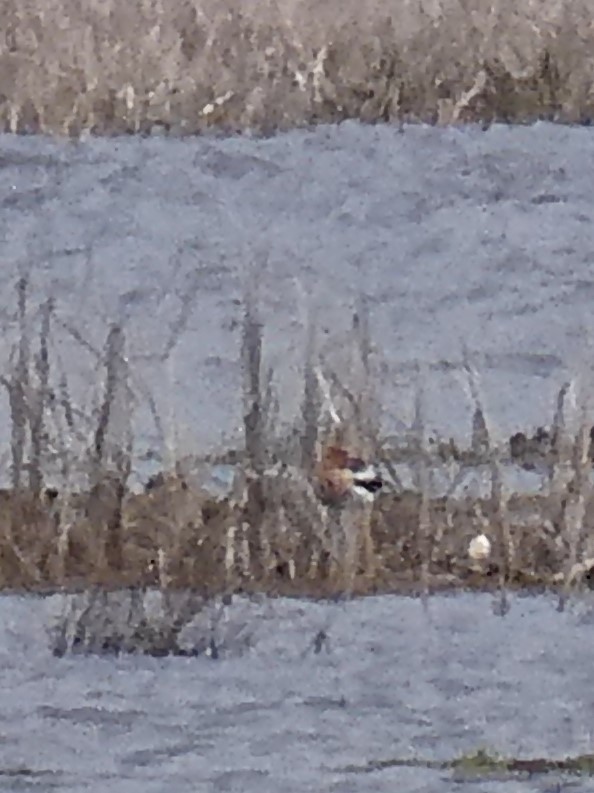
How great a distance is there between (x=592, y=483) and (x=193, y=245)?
54 cm

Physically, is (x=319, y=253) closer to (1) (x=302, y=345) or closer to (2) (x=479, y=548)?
(1) (x=302, y=345)

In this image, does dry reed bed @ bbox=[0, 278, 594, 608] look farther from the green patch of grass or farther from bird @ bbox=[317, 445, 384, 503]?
the green patch of grass

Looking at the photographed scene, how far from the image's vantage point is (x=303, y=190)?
2.02 meters

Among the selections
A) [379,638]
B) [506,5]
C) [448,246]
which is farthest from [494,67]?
[379,638]

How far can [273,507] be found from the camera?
1.87m

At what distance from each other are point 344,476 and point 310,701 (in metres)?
0.26

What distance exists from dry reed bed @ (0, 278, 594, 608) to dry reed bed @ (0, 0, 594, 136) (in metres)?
0.31

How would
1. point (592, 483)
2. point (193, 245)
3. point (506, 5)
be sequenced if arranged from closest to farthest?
point (592, 483)
point (193, 245)
point (506, 5)

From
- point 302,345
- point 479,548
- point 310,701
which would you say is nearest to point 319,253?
point 302,345

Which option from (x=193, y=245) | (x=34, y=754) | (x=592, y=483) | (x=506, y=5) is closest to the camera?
(x=34, y=754)

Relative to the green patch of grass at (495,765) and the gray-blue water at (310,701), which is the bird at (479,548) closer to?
the gray-blue water at (310,701)

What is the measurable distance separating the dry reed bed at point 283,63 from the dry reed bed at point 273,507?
1.02 ft

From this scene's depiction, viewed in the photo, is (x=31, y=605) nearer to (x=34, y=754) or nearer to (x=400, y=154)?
(x=34, y=754)

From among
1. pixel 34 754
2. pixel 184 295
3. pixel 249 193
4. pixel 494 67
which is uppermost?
pixel 494 67
